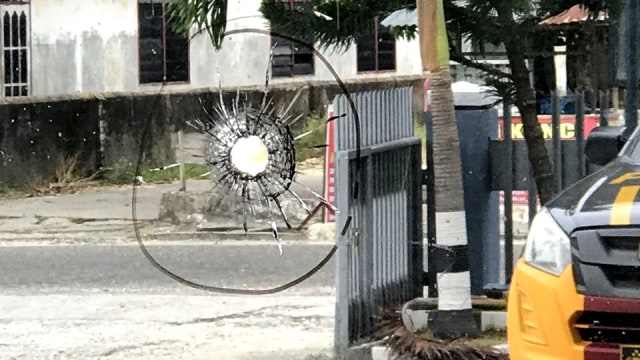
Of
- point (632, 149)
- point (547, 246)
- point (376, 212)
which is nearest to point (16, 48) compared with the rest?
point (376, 212)

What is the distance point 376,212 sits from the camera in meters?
6.96

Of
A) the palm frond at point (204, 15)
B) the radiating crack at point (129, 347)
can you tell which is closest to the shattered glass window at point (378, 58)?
the palm frond at point (204, 15)

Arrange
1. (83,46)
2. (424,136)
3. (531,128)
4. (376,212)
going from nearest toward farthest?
1. (376,212)
2. (531,128)
3. (424,136)
4. (83,46)

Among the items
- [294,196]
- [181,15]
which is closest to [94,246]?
[294,196]

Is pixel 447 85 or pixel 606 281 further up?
pixel 447 85

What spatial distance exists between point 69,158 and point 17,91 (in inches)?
142

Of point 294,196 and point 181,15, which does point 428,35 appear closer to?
point 181,15

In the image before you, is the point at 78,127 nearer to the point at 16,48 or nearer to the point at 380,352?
the point at 16,48

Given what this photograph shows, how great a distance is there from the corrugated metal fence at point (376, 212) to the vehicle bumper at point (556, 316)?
1.82 meters

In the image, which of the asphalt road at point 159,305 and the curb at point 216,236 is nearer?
the asphalt road at point 159,305

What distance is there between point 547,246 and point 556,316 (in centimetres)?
38

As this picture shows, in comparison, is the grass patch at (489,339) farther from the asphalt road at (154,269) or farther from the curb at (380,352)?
the asphalt road at (154,269)

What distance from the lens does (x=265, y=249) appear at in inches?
470

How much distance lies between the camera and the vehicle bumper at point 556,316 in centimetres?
452
